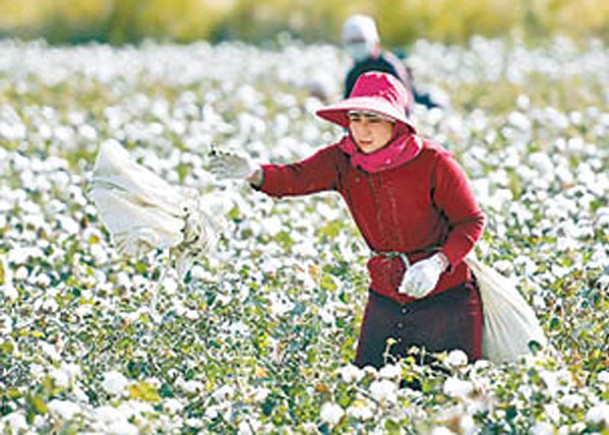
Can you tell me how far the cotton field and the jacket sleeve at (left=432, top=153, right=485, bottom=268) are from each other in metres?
0.36

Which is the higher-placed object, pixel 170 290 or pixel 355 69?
pixel 355 69

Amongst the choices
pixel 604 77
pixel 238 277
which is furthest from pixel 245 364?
pixel 604 77

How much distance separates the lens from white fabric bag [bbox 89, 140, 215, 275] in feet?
15.9

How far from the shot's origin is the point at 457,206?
4504 millimetres

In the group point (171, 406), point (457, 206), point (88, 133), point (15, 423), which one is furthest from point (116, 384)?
point (88, 133)

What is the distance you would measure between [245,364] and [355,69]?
13.9 ft

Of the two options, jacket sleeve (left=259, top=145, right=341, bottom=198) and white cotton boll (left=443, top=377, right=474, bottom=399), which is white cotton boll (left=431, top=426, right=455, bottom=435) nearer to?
white cotton boll (left=443, top=377, right=474, bottom=399)

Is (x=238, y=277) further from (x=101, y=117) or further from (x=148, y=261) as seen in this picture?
(x=101, y=117)

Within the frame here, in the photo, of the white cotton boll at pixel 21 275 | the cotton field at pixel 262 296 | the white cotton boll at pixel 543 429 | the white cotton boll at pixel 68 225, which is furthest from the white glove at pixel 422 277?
the white cotton boll at pixel 68 225

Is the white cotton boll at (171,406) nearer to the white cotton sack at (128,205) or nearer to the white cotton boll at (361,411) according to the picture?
the white cotton boll at (361,411)

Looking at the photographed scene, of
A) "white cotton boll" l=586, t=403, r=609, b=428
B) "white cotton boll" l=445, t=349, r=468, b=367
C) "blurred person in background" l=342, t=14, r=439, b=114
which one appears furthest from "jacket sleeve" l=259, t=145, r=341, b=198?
"blurred person in background" l=342, t=14, r=439, b=114

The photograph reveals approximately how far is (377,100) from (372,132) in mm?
88

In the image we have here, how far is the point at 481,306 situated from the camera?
4.74 metres

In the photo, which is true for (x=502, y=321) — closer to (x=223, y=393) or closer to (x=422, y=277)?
(x=422, y=277)
